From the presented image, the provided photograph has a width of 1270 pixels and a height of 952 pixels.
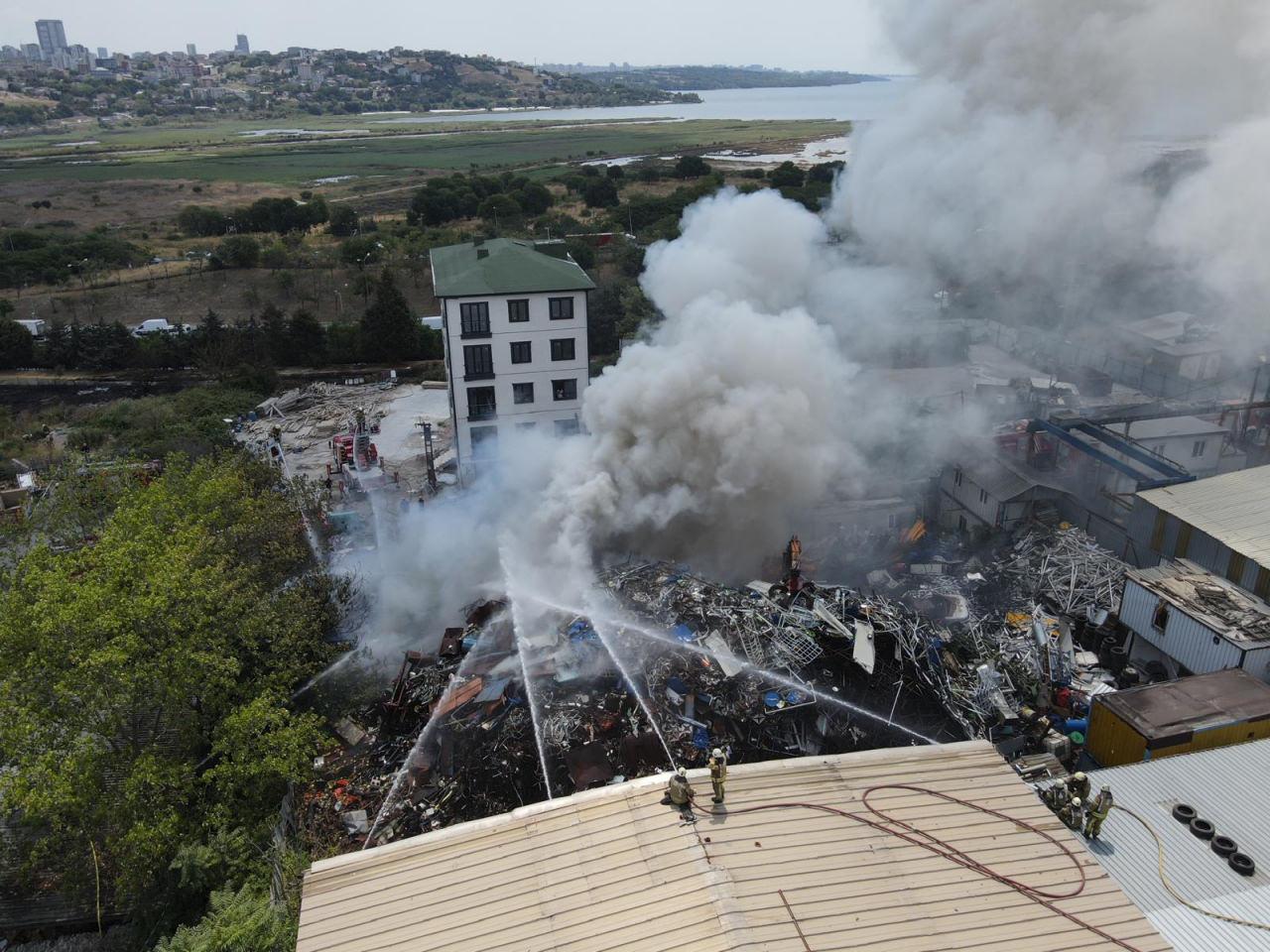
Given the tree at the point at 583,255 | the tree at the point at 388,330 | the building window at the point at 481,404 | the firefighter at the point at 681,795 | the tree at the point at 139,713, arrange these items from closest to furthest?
the firefighter at the point at 681,795 < the tree at the point at 139,713 < the building window at the point at 481,404 < the tree at the point at 388,330 < the tree at the point at 583,255

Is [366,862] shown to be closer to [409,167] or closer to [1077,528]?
[1077,528]

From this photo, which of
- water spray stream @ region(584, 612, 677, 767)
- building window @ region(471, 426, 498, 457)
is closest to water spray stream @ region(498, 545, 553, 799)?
water spray stream @ region(584, 612, 677, 767)

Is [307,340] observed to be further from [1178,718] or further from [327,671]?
[1178,718]

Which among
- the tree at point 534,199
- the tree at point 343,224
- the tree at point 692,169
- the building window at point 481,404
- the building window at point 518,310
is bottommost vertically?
the building window at point 481,404

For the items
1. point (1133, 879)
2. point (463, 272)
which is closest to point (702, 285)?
point (463, 272)

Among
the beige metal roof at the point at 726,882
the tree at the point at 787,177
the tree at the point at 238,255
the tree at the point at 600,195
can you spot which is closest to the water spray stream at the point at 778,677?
the beige metal roof at the point at 726,882

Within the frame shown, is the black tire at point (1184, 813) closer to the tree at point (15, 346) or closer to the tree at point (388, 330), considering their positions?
the tree at point (388, 330)
